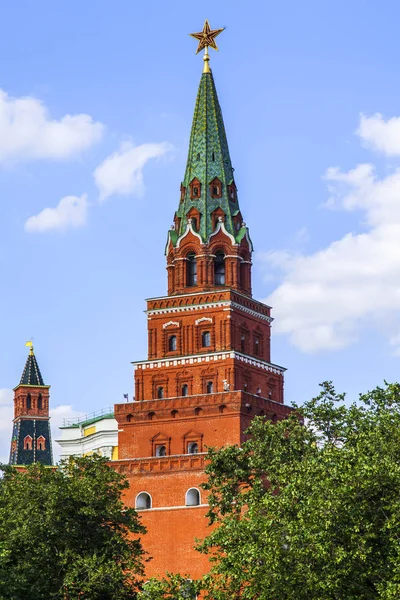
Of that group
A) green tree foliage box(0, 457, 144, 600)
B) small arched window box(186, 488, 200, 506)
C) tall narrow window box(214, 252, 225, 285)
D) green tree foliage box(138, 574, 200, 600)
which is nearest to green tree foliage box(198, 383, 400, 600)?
green tree foliage box(138, 574, 200, 600)

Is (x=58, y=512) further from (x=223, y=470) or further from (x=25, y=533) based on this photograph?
(x=223, y=470)

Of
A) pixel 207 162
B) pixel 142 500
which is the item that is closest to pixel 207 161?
pixel 207 162

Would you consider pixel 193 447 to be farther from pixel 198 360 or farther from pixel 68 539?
pixel 68 539

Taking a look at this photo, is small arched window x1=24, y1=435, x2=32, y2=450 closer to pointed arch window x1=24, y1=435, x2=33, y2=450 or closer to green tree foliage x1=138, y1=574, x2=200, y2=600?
pointed arch window x1=24, y1=435, x2=33, y2=450

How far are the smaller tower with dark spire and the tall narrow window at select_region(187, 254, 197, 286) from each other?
58.6 meters

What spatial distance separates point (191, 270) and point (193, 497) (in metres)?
17.7

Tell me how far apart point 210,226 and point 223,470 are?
30930mm

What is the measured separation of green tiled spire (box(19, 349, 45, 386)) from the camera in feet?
482

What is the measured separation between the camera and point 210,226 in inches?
3519

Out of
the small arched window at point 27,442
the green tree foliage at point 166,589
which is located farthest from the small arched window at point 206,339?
the small arched window at point 27,442

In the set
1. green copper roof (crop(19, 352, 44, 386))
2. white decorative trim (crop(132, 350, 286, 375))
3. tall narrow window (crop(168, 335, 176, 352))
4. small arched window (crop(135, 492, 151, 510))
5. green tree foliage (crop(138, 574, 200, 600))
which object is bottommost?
green tree foliage (crop(138, 574, 200, 600))

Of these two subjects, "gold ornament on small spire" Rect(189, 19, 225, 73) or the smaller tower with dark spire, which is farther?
the smaller tower with dark spire

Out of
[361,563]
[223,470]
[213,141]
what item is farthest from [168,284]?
[361,563]

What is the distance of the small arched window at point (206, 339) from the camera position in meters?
86.8
